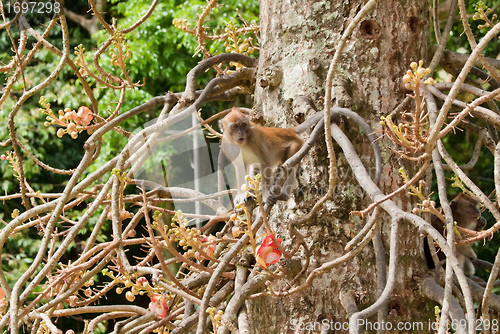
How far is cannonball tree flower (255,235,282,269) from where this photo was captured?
132 centimetres

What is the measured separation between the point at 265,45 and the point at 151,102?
0.52 meters

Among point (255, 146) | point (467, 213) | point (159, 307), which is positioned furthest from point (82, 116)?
point (467, 213)

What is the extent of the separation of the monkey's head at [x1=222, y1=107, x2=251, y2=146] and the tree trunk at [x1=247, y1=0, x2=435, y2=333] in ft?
1.72

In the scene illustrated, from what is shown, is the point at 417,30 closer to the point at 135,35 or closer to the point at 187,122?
the point at 187,122

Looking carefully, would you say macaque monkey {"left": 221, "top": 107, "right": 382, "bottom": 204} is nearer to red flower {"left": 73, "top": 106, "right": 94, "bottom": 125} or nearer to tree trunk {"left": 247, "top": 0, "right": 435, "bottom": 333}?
tree trunk {"left": 247, "top": 0, "right": 435, "bottom": 333}

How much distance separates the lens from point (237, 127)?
2.48 m

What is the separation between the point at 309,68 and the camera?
6.01ft

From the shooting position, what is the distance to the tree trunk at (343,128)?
1.69 m

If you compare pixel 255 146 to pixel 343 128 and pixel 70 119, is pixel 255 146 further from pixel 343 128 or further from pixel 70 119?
pixel 70 119

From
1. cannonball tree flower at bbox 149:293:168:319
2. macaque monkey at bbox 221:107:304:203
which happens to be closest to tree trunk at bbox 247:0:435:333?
cannonball tree flower at bbox 149:293:168:319

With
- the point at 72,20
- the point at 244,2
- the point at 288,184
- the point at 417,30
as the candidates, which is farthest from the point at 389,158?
the point at 72,20

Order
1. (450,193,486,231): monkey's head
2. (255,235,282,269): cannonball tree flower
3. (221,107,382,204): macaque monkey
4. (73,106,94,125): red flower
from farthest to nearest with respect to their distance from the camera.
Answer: (450,193,486,231): monkey's head < (221,107,382,204): macaque monkey < (73,106,94,125): red flower < (255,235,282,269): cannonball tree flower

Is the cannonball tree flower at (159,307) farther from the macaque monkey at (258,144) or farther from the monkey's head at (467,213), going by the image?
the monkey's head at (467,213)

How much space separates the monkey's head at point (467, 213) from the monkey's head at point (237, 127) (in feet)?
5.18
